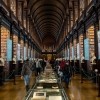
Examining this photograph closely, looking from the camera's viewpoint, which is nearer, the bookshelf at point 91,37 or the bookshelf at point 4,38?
the bookshelf at point 4,38

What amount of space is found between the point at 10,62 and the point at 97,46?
707 cm

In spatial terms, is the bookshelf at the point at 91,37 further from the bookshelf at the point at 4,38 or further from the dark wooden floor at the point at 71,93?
the dark wooden floor at the point at 71,93

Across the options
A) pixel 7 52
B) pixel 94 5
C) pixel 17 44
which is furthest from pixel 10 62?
A: pixel 94 5

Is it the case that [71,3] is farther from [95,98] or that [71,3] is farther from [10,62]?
[95,98]

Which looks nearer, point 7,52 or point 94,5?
point 94,5

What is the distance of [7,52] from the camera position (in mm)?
19516

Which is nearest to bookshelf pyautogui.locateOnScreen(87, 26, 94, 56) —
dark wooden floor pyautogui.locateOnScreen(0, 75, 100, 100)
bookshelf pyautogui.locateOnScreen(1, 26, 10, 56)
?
bookshelf pyautogui.locateOnScreen(1, 26, 10, 56)

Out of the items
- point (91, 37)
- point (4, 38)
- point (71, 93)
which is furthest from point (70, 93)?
point (4, 38)

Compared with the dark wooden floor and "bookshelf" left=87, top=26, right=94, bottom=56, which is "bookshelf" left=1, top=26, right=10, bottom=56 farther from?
the dark wooden floor

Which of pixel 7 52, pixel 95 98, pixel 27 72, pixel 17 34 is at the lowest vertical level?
pixel 95 98

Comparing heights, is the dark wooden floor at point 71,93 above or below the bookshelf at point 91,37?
below

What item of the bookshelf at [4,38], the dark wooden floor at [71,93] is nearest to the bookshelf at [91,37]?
the bookshelf at [4,38]

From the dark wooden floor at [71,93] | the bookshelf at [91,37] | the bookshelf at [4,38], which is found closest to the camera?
the dark wooden floor at [71,93]

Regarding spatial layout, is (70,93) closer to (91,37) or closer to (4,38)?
(91,37)
